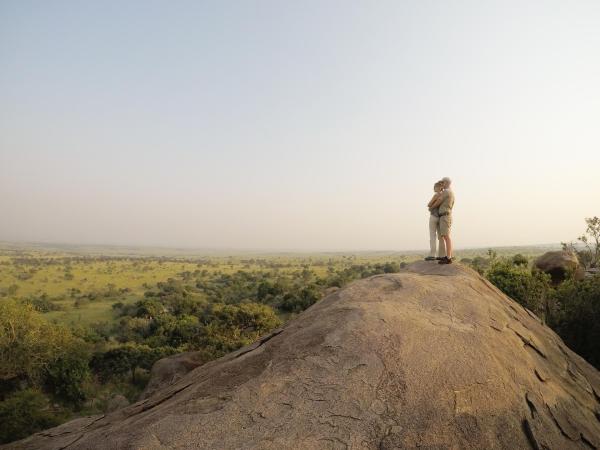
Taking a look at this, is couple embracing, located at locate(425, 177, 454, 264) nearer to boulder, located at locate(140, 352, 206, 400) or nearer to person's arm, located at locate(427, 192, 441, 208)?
person's arm, located at locate(427, 192, 441, 208)

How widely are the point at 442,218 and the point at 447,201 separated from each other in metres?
0.46

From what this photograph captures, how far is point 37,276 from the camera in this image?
7181 cm

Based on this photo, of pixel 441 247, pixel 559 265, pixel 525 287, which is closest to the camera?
pixel 441 247

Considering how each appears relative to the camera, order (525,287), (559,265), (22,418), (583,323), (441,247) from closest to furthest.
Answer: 1. (441,247)
2. (22,418)
3. (583,323)
4. (525,287)
5. (559,265)

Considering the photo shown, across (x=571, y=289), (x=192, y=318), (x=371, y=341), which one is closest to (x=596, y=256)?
(x=571, y=289)

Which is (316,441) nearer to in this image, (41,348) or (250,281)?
(41,348)

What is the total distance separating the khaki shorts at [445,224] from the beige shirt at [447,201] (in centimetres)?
15

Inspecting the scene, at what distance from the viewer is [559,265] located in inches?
1150

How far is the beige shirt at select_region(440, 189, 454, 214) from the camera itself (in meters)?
9.20

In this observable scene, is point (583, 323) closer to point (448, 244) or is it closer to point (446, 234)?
point (448, 244)

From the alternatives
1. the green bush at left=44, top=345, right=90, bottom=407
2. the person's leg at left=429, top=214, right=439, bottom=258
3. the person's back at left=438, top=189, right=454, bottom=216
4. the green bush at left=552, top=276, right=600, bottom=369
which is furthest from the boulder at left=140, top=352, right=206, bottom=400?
the green bush at left=552, top=276, right=600, bottom=369

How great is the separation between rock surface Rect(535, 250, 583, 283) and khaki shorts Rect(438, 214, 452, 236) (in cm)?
2507

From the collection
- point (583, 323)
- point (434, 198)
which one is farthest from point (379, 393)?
point (583, 323)

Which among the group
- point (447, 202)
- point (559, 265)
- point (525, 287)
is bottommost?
point (525, 287)
